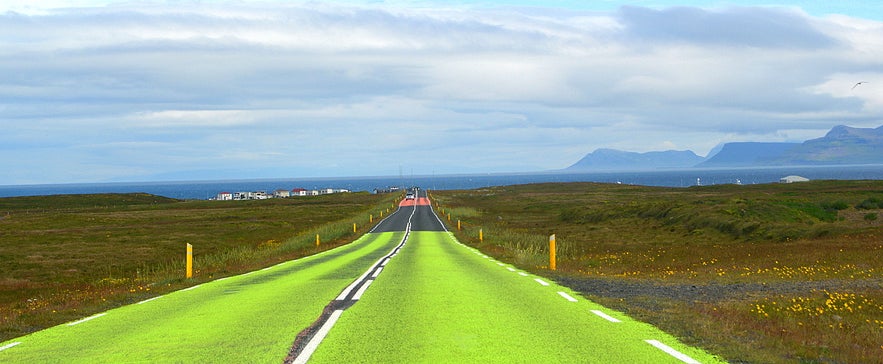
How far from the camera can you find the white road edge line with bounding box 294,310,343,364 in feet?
25.0

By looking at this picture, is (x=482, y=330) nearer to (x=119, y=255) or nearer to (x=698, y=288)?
(x=698, y=288)

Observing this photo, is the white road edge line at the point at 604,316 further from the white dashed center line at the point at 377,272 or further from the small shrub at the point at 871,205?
the small shrub at the point at 871,205

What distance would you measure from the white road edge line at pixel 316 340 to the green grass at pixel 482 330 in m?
0.10

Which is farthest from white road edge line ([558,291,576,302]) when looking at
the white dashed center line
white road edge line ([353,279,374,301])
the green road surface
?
the white dashed center line

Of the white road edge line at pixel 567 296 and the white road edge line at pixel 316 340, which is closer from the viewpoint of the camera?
the white road edge line at pixel 316 340

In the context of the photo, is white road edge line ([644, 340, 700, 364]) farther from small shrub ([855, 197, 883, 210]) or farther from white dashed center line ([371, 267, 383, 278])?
small shrub ([855, 197, 883, 210])

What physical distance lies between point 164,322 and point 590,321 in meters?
6.52

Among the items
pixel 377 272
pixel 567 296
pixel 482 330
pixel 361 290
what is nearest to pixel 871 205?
pixel 377 272

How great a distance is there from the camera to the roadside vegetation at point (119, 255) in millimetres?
15437

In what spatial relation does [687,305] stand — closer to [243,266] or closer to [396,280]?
[396,280]

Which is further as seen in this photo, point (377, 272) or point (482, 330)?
point (377, 272)

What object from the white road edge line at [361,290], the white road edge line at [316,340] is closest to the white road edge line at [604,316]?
the white road edge line at [316,340]

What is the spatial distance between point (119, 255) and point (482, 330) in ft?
143

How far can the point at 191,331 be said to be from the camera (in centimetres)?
988
